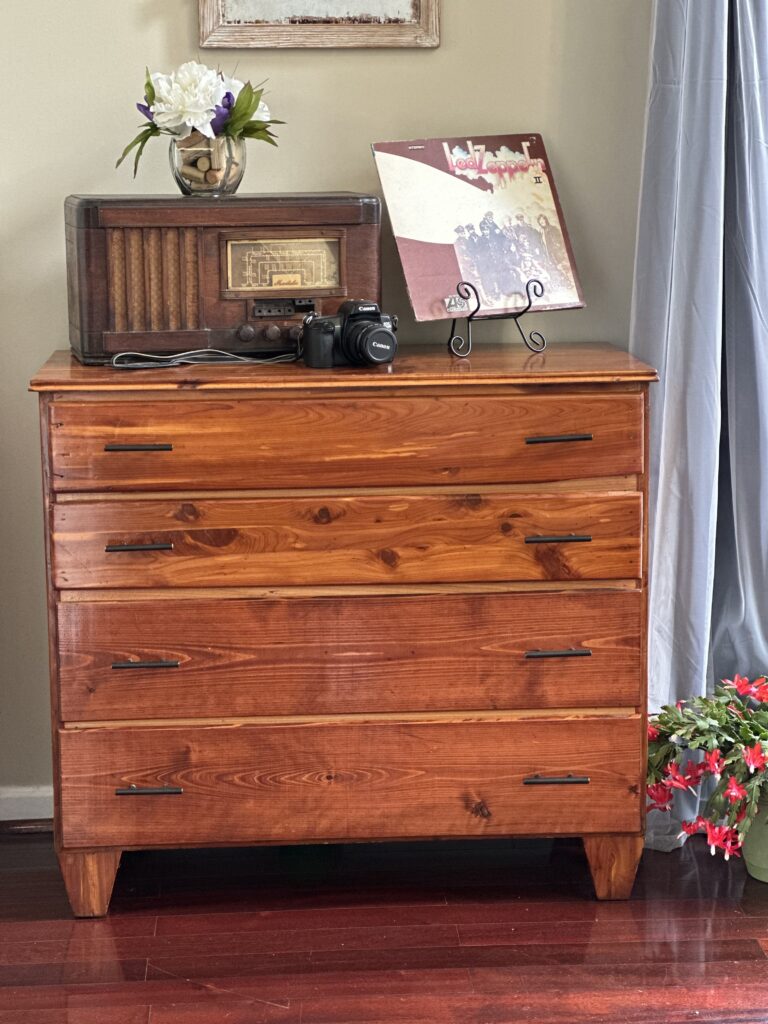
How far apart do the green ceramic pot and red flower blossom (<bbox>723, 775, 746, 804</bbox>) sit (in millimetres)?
85

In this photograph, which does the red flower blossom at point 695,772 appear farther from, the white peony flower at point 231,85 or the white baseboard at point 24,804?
the white peony flower at point 231,85

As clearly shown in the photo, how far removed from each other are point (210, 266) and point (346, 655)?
701mm

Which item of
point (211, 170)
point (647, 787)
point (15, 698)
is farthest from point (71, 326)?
point (647, 787)

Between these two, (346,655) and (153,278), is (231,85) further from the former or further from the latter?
(346,655)

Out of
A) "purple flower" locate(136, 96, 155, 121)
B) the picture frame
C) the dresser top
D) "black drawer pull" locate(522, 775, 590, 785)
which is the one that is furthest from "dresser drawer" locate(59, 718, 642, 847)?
the picture frame

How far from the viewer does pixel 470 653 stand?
6.67 ft

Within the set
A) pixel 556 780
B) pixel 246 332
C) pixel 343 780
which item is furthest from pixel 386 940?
pixel 246 332

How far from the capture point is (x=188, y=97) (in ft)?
6.67

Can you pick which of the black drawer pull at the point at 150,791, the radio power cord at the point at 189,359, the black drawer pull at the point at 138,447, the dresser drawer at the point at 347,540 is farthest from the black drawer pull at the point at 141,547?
the black drawer pull at the point at 150,791

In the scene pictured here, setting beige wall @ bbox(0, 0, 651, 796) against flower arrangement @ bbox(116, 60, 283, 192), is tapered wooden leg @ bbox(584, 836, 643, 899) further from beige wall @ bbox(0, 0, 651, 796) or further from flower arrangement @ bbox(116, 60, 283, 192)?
flower arrangement @ bbox(116, 60, 283, 192)

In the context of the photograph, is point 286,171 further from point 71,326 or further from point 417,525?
point 417,525

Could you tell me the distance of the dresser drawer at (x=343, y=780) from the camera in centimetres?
203

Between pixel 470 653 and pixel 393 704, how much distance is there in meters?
0.15

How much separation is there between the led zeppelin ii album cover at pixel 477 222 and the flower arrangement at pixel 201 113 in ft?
0.87
